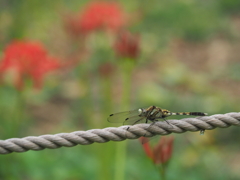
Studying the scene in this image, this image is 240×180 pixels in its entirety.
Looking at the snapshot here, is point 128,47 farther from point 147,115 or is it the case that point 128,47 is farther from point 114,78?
point 114,78

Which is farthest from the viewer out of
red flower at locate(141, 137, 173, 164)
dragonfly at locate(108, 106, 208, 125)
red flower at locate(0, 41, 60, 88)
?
red flower at locate(0, 41, 60, 88)

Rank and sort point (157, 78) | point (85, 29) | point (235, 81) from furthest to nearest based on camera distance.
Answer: point (157, 78) → point (235, 81) → point (85, 29)

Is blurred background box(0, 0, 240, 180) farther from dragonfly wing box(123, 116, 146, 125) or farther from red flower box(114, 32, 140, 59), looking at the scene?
dragonfly wing box(123, 116, 146, 125)

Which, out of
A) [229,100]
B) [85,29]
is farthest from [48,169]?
[229,100]

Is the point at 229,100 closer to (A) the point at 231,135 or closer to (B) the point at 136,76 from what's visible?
(A) the point at 231,135

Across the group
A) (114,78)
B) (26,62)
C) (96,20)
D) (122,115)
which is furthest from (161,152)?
(114,78)

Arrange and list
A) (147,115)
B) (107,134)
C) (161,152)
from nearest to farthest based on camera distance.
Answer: (107,134)
(147,115)
(161,152)

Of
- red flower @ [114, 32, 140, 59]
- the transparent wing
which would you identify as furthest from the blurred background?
the transparent wing
